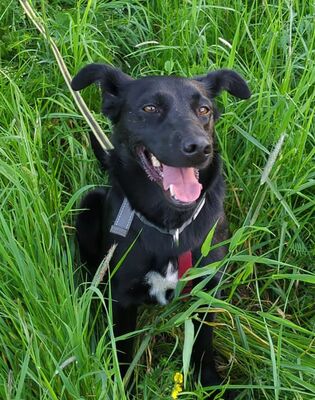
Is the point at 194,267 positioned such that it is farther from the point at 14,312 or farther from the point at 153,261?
the point at 14,312

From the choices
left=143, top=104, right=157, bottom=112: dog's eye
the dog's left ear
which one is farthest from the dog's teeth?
the dog's left ear

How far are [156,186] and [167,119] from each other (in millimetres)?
251

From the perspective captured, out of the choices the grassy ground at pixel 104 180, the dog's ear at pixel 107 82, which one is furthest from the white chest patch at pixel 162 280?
the dog's ear at pixel 107 82

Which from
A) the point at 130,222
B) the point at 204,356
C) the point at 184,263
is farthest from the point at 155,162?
the point at 204,356

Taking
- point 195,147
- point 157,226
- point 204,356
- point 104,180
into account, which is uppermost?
point 195,147

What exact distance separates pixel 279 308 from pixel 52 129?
1198 mm

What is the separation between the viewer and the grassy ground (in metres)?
2.01

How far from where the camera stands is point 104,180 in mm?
2875

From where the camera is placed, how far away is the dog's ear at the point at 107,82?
2352mm

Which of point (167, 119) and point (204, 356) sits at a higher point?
point (167, 119)

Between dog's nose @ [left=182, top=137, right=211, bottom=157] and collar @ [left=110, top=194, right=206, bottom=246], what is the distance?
0.28 metres

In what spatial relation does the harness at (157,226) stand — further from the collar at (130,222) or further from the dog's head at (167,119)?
the dog's head at (167,119)

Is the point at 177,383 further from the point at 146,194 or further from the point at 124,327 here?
the point at 146,194

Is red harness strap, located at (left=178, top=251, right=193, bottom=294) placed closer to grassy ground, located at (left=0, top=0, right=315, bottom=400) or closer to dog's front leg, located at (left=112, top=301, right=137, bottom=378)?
grassy ground, located at (left=0, top=0, right=315, bottom=400)
